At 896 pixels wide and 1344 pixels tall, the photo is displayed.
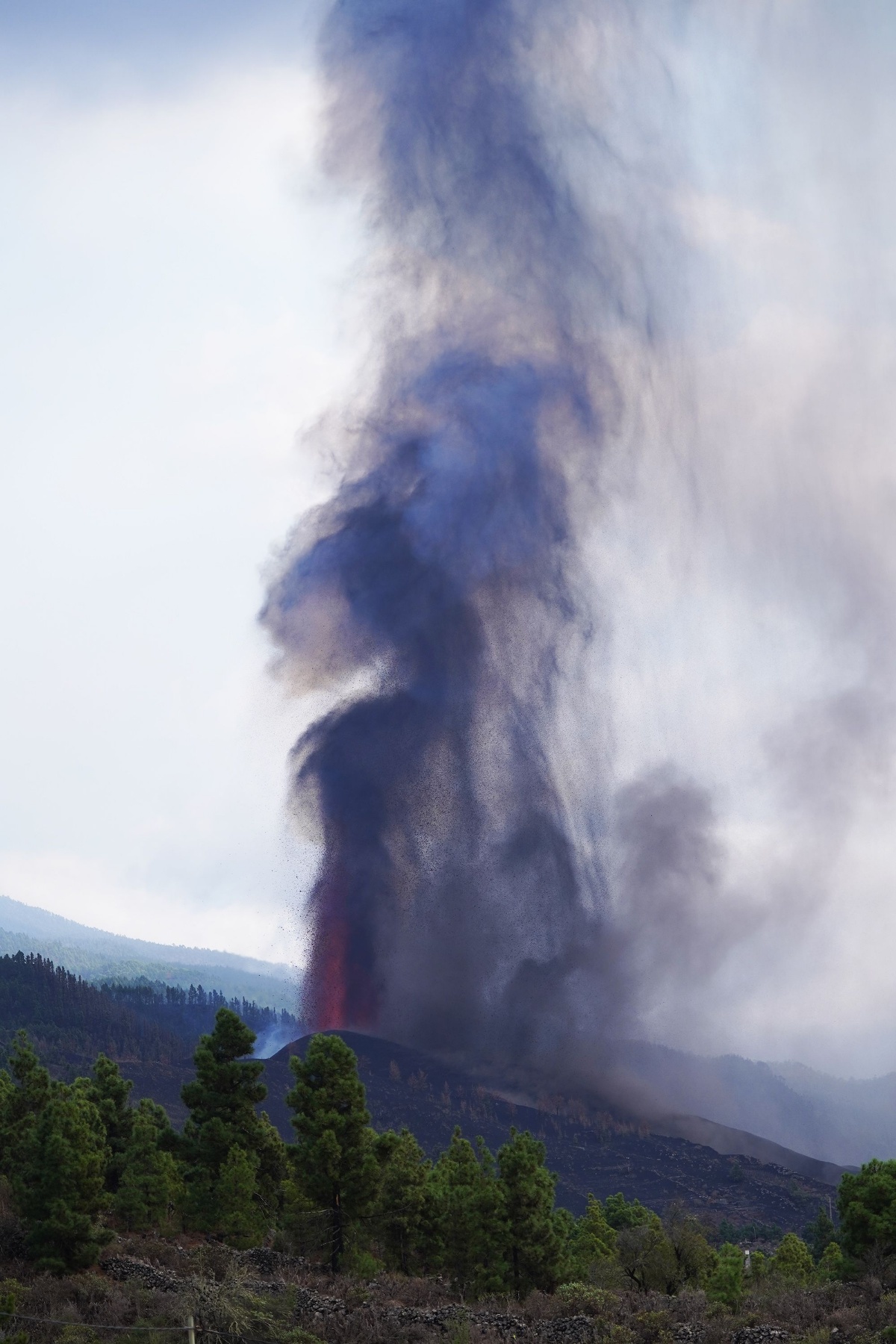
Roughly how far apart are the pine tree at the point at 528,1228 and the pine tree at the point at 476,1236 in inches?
19.3

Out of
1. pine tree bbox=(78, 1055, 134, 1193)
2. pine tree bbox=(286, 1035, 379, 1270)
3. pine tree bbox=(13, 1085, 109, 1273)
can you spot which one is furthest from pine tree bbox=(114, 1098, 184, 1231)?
pine tree bbox=(13, 1085, 109, 1273)

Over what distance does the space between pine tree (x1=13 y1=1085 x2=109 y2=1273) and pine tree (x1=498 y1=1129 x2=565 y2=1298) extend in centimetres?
1839

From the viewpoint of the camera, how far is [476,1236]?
55.8m

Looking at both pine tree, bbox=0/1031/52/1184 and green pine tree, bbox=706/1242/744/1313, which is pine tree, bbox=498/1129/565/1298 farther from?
pine tree, bbox=0/1031/52/1184

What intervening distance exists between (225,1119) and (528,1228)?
17271mm

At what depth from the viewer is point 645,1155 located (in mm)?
160375

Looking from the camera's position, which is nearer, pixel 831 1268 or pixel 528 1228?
pixel 528 1228

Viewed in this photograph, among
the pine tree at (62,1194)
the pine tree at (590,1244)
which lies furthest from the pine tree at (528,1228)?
the pine tree at (62,1194)

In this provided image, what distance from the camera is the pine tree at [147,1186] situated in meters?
60.1

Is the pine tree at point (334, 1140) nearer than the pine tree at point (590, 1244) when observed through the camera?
Yes

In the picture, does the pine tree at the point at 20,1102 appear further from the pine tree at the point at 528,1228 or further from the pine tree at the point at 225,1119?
the pine tree at the point at 528,1228

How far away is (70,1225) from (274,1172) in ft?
61.0

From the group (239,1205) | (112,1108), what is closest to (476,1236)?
(239,1205)

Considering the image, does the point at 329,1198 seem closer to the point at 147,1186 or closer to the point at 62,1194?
the point at 147,1186
